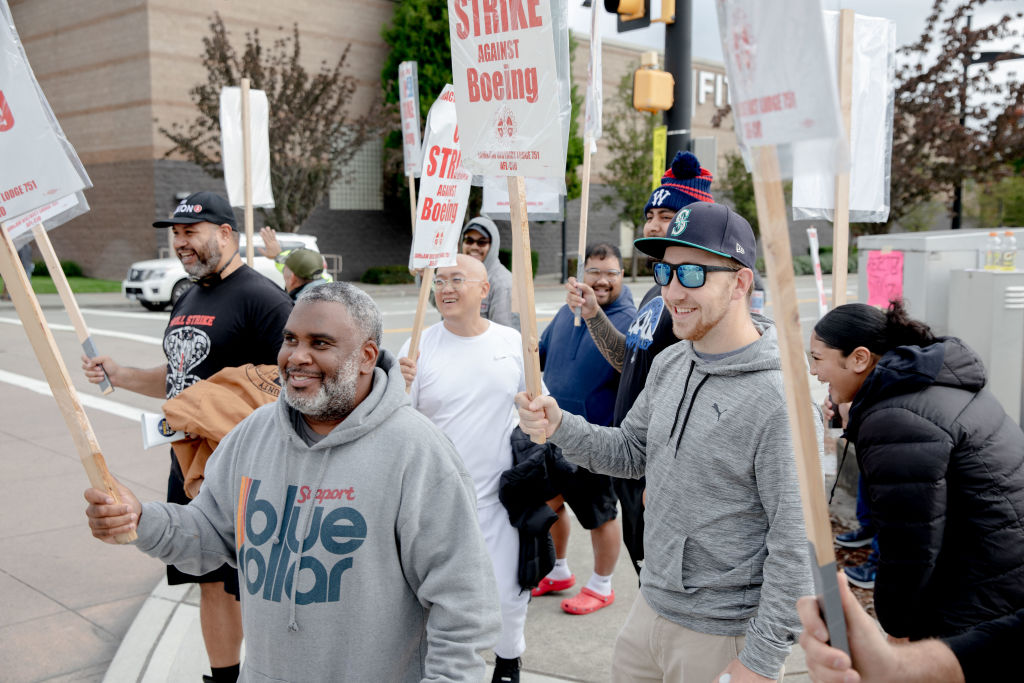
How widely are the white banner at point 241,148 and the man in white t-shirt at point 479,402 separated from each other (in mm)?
3151

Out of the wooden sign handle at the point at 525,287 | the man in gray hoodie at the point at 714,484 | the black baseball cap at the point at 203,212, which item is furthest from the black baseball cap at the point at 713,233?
Result: the black baseball cap at the point at 203,212

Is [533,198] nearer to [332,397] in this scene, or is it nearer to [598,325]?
[598,325]

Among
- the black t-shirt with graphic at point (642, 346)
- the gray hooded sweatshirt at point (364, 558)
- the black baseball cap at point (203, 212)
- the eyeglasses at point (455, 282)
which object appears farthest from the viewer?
the eyeglasses at point (455, 282)

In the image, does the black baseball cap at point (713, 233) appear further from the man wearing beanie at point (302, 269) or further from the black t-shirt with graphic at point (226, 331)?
the man wearing beanie at point (302, 269)

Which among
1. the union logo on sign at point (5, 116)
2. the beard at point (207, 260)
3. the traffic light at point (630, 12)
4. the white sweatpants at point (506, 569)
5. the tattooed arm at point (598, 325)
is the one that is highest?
the traffic light at point (630, 12)

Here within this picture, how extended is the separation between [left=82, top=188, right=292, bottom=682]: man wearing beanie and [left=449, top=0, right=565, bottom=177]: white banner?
1460 mm

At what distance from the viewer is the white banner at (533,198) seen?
2937 mm

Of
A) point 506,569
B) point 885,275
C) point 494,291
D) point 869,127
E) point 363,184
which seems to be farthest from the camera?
point 363,184

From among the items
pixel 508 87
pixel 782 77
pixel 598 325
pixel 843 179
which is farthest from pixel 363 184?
pixel 782 77

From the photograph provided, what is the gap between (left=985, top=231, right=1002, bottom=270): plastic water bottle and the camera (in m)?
7.13

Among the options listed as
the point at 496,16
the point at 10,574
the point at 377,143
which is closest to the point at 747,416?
the point at 496,16

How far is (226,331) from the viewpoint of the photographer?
3.84 metres

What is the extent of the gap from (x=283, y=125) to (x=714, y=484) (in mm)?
24515

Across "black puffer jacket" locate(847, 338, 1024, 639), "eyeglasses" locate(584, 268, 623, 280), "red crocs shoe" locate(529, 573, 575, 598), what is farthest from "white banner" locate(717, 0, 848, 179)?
"red crocs shoe" locate(529, 573, 575, 598)
